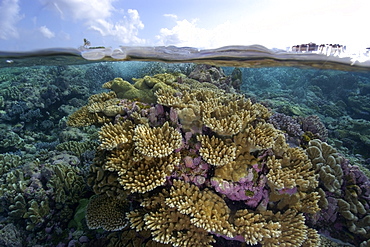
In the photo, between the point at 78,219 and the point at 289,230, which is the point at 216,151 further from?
A: the point at 78,219

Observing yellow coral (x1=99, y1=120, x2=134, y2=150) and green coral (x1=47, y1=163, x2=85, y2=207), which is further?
green coral (x1=47, y1=163, x2=85, y2=207)

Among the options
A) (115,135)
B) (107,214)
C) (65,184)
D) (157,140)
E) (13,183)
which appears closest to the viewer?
(157,140)

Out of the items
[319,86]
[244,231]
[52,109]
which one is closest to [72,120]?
[244,231]

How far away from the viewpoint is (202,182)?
3.81 meters

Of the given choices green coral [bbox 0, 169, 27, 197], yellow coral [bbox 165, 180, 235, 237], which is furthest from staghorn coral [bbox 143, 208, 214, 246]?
green coral [bbox 0, 169, 27, 197]

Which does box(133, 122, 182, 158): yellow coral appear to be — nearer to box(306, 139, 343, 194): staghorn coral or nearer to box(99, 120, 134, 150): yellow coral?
box(99, 120, 134, 150): yellow coral

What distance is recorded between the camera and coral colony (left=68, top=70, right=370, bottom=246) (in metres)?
3.48

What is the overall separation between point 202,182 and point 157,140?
1.17 m

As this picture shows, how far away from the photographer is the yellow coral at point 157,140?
11.6 ft

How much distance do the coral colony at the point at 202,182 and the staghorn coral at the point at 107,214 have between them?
0.06 ft

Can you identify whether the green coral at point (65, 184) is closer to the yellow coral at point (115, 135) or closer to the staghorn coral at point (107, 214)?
the staghorn coral at point (107, 214)

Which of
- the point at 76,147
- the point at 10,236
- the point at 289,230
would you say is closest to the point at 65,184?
the point at 10,236

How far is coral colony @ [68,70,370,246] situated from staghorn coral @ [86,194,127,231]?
0.06 ft

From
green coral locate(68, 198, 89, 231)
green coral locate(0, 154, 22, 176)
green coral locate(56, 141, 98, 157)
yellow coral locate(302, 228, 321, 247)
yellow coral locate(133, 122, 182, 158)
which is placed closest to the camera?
yellow coral locate(133, 122, 182, 158)
